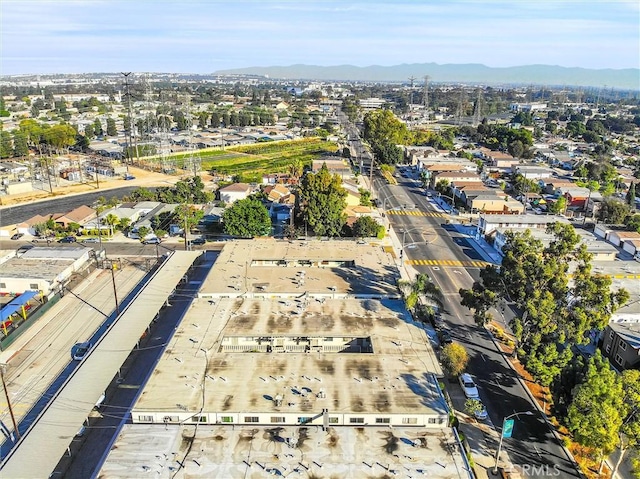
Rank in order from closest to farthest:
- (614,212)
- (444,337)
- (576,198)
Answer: (444,337)
(614,212)
(576,198)

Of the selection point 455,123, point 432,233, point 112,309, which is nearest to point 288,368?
point 112,309

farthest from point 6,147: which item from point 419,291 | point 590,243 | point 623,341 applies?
point 623,341

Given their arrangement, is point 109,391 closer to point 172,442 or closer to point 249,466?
point 172,442

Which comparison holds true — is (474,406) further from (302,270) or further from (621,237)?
(621,237)

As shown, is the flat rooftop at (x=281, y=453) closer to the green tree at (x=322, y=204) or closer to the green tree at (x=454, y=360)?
the green tree at (x=454, y=360)

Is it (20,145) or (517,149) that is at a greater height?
(517,149)

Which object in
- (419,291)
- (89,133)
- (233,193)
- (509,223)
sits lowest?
(233,193)

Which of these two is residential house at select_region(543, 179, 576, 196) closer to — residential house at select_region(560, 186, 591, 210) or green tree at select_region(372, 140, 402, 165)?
residential house at select_region(560, 186, 591, 210)
